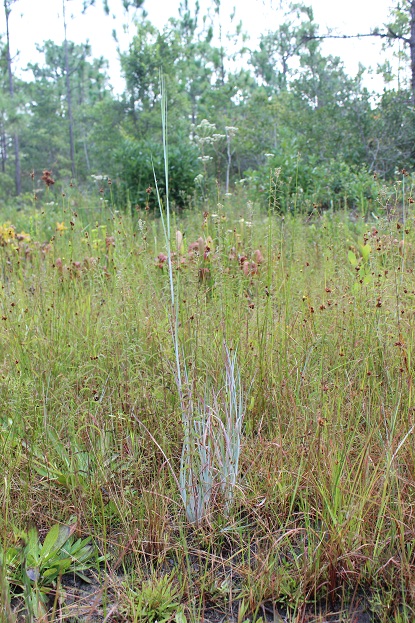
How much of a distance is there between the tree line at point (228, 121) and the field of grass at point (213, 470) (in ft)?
2.54

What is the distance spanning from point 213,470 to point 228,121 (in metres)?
12.7

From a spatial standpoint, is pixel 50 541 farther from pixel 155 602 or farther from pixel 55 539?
pixel 155 602

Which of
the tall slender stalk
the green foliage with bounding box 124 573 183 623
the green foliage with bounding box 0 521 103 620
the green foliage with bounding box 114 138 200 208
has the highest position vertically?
the green foliage with bounding box 114 138 200 208

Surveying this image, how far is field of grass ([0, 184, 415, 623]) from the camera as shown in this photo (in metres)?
1.39

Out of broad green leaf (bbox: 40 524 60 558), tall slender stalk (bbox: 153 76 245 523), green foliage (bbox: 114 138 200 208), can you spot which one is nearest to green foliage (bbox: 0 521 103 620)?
broad green leaf (bbox: 40 524 60 558)

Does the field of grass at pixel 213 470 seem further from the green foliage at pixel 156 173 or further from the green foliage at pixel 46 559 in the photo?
the green foliage at pixel 156 173

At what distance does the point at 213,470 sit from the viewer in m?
1.73

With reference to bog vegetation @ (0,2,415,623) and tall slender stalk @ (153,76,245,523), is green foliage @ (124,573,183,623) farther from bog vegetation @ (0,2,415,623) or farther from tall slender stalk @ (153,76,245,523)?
tall slender stalk @ (153,76,245,523)

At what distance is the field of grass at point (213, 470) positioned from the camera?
139cm

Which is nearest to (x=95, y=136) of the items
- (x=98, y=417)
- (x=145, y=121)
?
(x=145, y=121)

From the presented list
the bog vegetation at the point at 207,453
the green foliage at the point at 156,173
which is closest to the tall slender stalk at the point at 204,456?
the bog vegetation at the point at 207,453

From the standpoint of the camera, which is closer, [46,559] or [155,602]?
[155,602]

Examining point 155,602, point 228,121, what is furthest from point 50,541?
point 228,121

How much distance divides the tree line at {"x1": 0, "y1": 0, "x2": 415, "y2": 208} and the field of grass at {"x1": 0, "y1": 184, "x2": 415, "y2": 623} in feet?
2.54
